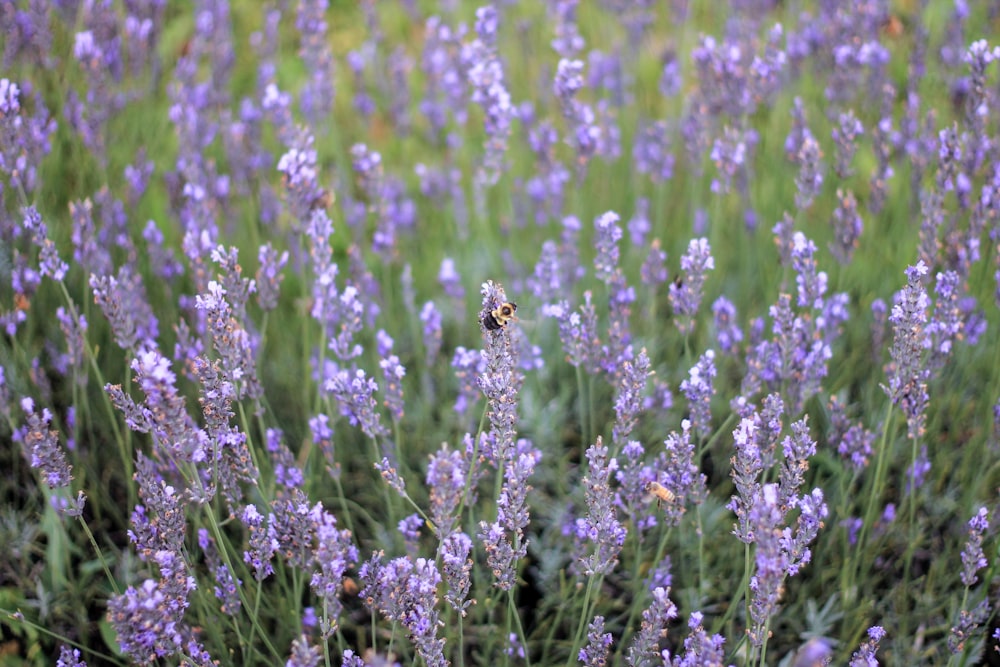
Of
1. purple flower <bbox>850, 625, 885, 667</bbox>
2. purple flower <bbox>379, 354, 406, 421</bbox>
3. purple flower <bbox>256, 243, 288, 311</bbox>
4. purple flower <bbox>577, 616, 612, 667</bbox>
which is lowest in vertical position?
purple flower <bbox>850, 625, 885, 667</bbox>

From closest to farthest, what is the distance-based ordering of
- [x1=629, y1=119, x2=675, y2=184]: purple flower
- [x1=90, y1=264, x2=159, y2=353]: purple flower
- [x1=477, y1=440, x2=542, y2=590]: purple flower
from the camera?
[x1=477, y1=440, x2=542, y2=590]: purple flower → [x1=90, y1=264, x2=159, y2=353]: purple flower → [x1=629, y1=119, x2=675, y2=184]: purple flower

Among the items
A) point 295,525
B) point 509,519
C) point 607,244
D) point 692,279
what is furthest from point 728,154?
point 295,525

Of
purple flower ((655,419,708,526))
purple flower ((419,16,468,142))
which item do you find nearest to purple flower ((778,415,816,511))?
purple flower ((655,419,708,526))

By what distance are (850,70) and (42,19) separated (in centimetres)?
252

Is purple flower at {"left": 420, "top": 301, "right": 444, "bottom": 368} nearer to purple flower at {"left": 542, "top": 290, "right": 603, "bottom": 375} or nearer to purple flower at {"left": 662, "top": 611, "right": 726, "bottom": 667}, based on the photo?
purple flower at {"left": 542, "top": 290, "right": 603, "bottom": 375}

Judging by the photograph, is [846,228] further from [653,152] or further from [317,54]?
[317,54]

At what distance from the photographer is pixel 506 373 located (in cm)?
171

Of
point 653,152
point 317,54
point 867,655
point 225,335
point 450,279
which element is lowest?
point 867,655

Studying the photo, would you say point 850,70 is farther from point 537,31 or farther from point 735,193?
point 537,31

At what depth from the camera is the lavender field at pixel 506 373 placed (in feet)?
5.71

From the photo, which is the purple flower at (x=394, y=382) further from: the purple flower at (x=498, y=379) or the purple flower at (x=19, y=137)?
the purple flower at (x=19, y=137)

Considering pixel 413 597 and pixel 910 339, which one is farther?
pixel 910 339

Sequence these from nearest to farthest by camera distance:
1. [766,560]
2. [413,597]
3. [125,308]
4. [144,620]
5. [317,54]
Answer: [766,560] → [144,620] → [413,597] → [125,308] → [317,54]

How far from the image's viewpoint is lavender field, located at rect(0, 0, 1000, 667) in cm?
174
